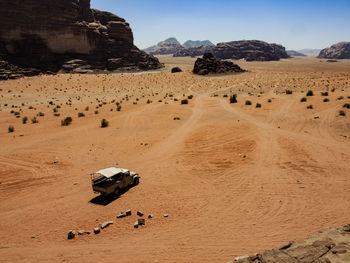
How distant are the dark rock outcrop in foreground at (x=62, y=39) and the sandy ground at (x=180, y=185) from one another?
208 feet

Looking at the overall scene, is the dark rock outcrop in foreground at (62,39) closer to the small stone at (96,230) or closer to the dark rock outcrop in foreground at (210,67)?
the dark rock outcrop in foreground at (210,67)

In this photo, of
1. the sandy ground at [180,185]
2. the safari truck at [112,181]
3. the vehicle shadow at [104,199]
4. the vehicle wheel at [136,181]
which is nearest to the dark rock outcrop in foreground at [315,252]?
the sandy ground at [180,185]

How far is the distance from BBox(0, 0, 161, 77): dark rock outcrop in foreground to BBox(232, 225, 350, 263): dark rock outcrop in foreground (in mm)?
83468

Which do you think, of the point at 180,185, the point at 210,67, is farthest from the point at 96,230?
the point at 210,67

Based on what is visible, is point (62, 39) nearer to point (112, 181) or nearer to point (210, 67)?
point (210, 67)

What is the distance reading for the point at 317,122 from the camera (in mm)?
21891

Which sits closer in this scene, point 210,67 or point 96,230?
point 96,230

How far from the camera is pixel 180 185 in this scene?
498 inches

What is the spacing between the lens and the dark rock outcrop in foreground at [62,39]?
75250mm

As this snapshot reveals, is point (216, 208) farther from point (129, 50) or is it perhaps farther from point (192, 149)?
point (129, 50)

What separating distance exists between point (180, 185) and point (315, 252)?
764 centimetres

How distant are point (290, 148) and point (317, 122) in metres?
7.40

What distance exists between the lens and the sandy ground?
8492 millimetres

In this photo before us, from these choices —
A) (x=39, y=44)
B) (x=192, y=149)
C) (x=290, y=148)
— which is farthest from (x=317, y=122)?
(x=39, y=44)
